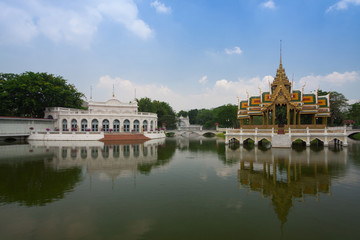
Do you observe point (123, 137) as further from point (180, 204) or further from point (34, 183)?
point (180, 204)

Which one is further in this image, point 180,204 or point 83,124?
point 83,124

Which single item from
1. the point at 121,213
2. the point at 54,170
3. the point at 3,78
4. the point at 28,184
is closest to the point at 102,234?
the point at 121,213

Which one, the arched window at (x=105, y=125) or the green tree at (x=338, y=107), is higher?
the green tree at (x=338, y=107)

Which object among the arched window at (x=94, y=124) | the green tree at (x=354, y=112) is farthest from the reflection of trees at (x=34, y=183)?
the green tree at (x=354, y=112)

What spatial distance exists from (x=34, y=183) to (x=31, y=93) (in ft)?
122

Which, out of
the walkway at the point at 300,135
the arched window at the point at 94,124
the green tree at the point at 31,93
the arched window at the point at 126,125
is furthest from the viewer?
the arched window at the point at 126,125

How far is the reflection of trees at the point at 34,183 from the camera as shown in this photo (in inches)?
333

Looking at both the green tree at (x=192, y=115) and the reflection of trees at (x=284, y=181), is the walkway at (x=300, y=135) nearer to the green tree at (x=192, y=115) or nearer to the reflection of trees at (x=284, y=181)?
the reflection of trees at (x=284, y=181)

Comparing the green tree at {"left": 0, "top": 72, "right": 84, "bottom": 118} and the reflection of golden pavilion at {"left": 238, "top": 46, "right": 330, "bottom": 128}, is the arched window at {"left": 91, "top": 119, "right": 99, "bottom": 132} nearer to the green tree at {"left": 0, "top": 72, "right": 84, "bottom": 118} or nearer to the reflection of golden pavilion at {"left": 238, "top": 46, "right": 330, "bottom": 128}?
the green tree at {"left": 0, "top": 72, "right": 84, "bottom": 118}

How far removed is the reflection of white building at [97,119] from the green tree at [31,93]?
2384mm

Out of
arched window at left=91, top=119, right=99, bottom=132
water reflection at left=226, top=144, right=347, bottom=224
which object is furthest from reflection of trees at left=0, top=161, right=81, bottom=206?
arched window at left=91, top=119, right=99, bottom=132

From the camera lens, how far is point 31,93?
40.1m

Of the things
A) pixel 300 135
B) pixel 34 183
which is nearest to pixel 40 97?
pixel 34 183

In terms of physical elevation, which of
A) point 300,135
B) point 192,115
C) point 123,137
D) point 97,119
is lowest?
point 123,137
